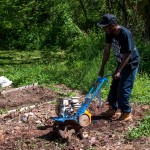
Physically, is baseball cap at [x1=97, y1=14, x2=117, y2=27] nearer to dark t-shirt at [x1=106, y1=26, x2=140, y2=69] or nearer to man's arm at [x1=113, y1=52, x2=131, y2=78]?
dark t-shirt at [x1=106, y1=26, x2=140, y2=69]

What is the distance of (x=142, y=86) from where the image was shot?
29.9 feet

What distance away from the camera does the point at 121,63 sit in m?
6.30

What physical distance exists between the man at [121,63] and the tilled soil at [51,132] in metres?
0.27

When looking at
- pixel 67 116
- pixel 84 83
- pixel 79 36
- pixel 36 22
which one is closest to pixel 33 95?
pixel 84 83

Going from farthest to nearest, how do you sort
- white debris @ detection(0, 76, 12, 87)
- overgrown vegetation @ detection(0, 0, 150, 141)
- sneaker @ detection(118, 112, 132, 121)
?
overgrown vegetation @ detection(0, 0, 150, 141) → white debris @ detection(0, 76, 12, 87) → sneaker @ detection(118, 112, 132, 121)

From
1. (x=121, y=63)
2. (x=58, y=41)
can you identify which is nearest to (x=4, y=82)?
(x=121, y=63)

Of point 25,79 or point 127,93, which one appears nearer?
point 127,93

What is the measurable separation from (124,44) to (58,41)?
1026 cm

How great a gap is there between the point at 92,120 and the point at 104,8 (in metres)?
12.5

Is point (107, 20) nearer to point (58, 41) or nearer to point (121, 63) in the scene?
point (121, 63)

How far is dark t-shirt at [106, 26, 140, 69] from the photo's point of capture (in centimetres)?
623

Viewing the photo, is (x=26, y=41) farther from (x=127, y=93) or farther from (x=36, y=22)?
(x=127, y=93)

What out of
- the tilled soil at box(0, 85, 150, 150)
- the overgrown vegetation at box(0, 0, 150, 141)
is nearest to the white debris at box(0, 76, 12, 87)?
the overgrown vegetation at box(0, 0, 150, 141)

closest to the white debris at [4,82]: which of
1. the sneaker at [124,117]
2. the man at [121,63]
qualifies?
the man at [121,63]
